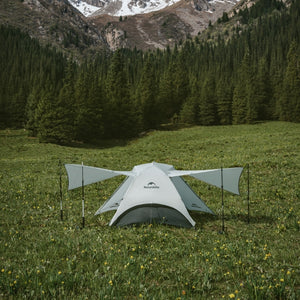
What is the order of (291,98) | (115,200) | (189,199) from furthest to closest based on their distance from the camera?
(291,98) < (115,200) < (189,199)

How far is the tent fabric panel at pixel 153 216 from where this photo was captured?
9.80 metres

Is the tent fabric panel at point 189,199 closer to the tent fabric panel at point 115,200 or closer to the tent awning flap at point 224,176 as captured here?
the tent awning flap at point 224,176

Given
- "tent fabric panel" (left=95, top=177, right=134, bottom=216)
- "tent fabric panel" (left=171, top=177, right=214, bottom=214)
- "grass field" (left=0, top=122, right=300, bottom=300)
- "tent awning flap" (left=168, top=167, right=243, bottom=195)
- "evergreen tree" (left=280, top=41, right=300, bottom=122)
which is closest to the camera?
"grass field" (left=0, top=122, right=300, bottom=300)

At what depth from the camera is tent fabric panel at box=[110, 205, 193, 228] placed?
32.2 feet


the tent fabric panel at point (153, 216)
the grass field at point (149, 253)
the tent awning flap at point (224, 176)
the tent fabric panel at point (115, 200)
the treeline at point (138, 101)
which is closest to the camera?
the grass field at point (149, 253)

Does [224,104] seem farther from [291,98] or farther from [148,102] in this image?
[148,102]

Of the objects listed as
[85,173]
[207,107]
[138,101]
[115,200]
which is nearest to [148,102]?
[138,101]

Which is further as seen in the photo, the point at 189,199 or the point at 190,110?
the point at 190,110

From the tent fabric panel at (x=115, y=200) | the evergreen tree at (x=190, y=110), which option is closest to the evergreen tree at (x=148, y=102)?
the evergreen tree at (x=190, y=110)

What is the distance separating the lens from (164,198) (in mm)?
9688

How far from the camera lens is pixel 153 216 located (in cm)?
1011

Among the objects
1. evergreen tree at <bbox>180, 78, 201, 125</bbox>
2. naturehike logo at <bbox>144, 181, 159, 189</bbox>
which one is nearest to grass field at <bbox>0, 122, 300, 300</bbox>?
naturehike logo at <bbox>144, 181, 159, 189</bbox>

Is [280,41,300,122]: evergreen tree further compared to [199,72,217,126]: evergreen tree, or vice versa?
[199,72,217,126]: evergreen tree

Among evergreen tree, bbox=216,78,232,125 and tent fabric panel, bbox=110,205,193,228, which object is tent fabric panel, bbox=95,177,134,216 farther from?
evergreen tree, bbox=216,78,232,125
